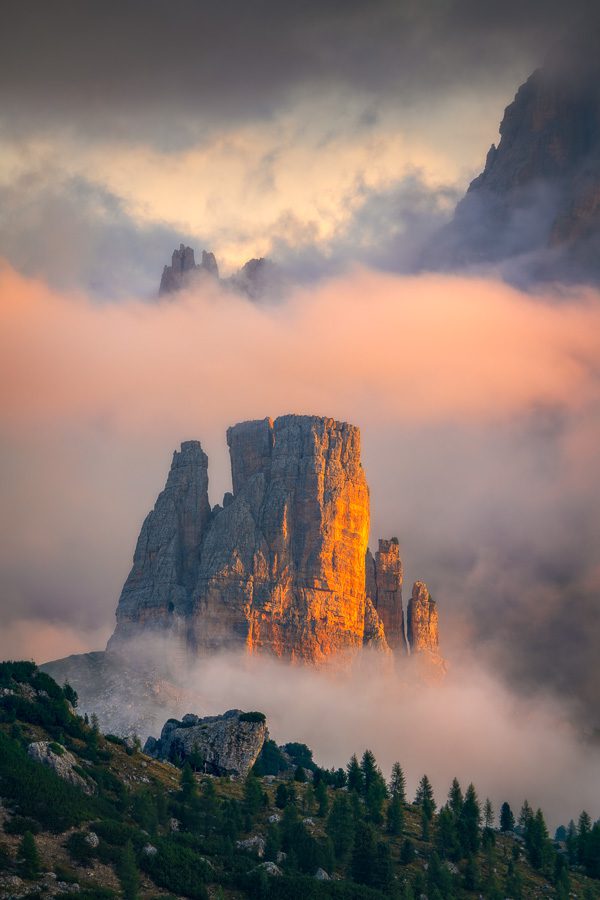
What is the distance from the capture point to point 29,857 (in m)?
156

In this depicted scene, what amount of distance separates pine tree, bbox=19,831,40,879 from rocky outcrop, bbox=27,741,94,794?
2314 centimetres

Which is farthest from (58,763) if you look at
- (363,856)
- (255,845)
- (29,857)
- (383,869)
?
(383,869)

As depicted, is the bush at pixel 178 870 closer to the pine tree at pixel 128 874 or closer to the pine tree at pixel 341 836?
the pine tree at pixel 128 874

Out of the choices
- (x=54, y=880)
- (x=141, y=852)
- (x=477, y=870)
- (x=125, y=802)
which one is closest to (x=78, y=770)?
(x=125, y=802)

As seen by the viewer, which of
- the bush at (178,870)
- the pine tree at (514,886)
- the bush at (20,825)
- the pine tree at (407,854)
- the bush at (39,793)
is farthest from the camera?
the pine tree at (407,854)

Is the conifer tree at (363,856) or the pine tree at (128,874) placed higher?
the conifer tree at (363,856)

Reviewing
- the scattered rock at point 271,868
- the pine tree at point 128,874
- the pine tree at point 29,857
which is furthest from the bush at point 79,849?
the scattered rock at point 271,868

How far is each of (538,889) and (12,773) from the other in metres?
69.6

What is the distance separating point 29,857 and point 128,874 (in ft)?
36.2

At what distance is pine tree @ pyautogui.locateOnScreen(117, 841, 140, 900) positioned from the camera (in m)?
157

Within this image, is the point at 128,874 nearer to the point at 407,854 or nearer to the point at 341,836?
the point at 341,836

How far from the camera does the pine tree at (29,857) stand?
502 ft

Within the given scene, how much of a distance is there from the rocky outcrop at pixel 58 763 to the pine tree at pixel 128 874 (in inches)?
747

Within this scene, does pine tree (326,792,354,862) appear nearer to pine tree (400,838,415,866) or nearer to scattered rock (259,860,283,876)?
pine tree (400,838,415,866)
